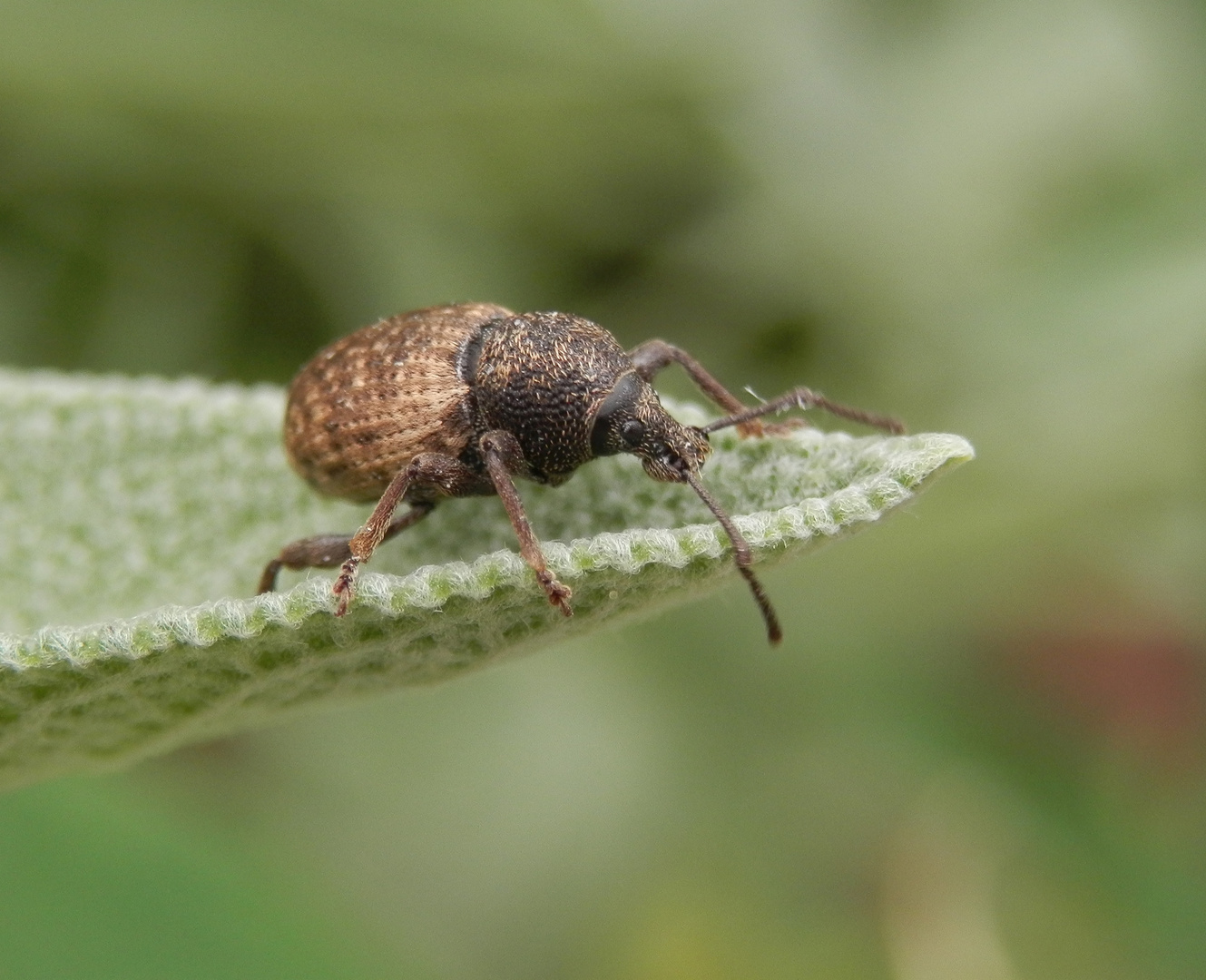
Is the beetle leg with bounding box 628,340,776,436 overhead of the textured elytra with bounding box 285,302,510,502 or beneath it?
beneath

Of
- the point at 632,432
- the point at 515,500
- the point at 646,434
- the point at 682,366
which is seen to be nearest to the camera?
the point at 515,500

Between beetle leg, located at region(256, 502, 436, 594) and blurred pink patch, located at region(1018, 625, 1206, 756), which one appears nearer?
beetle leg, located at region(256, 502, 436, 594)

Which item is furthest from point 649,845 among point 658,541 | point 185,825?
point 658,541

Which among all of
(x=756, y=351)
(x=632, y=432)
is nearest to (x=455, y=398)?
(x=632, y=432)

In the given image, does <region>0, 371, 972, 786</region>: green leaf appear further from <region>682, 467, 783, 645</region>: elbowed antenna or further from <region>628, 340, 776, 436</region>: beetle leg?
<region>628, 340, 776, 436</region>: beetle leg

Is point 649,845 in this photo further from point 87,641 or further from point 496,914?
point 87,641

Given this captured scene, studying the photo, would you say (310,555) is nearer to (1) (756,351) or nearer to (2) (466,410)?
(2) (466,410)

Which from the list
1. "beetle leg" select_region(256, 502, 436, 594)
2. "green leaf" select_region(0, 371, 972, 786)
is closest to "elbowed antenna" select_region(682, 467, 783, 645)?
"green leaf" select_region(0, 371, 972, 786)
